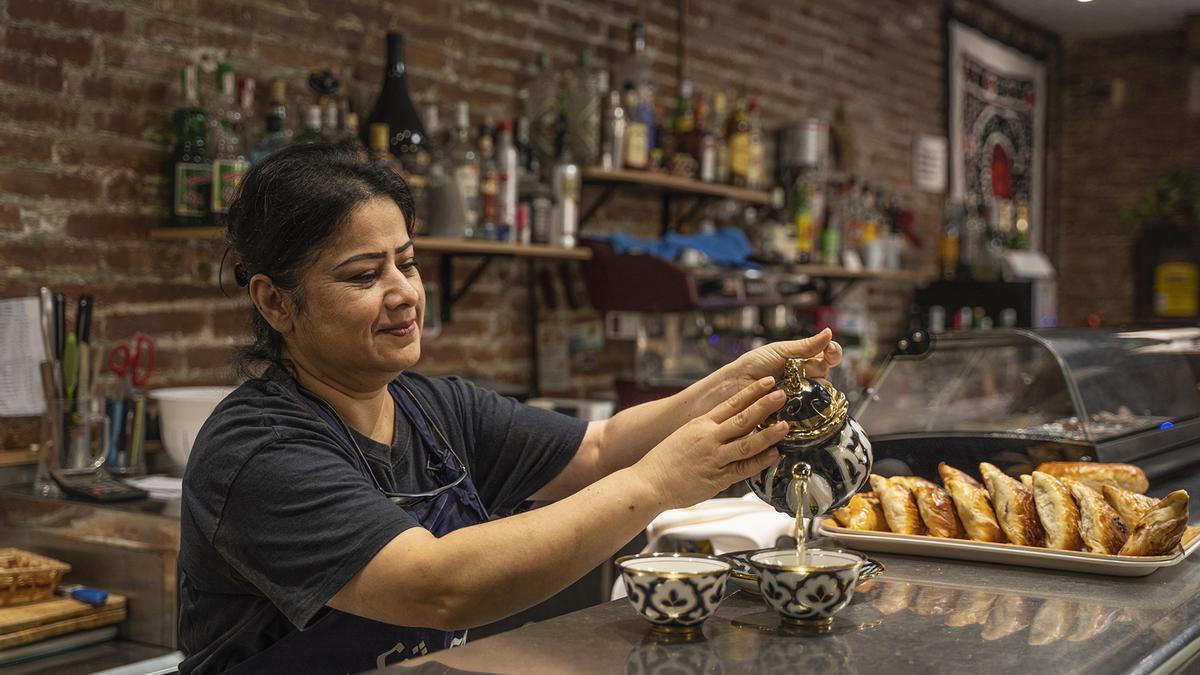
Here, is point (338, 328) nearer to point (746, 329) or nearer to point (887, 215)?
point (746, 329)

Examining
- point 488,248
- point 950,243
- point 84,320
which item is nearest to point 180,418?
point 84,320

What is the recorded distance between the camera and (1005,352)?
2730mm

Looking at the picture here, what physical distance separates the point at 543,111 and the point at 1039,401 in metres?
2.10

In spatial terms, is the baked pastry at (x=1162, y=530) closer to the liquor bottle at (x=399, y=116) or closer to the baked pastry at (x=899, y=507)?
the baked pastry at (x=899, y=507)

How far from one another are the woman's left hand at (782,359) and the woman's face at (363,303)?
1.61ft

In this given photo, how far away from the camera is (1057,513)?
171 cm

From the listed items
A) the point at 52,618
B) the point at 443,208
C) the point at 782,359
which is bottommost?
the point at 52,618

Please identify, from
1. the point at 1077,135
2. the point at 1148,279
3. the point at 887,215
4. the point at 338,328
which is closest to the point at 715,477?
the point at 338,328

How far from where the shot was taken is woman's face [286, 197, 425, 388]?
1.56 meters

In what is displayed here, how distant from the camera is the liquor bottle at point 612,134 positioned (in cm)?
413

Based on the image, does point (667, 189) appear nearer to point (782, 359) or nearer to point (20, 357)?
point (20, 357)

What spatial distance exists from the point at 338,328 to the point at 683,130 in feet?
10.7

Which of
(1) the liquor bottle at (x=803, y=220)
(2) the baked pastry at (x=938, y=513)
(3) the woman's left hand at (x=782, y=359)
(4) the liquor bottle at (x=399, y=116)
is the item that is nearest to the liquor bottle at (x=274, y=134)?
(4) the liquor bottle at (x=399, y=116)

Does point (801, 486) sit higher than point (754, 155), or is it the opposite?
point (754, 155)
